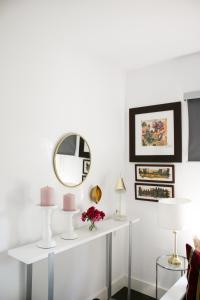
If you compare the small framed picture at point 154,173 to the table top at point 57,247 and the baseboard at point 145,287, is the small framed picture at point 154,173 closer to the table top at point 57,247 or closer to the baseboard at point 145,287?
the table top at point 57,247

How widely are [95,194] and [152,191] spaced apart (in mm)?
646

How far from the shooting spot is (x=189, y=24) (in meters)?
1.89

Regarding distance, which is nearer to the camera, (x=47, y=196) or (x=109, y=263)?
(x=47, y=196)

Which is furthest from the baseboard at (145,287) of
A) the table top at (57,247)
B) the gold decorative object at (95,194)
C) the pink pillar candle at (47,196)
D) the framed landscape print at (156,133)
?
the pink pillar candle at (47,196)

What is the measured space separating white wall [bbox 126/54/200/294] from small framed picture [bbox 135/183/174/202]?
0.20 ft

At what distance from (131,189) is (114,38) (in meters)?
1.57

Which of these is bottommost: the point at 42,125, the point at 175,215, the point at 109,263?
the point at 109,263

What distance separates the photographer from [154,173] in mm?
2699

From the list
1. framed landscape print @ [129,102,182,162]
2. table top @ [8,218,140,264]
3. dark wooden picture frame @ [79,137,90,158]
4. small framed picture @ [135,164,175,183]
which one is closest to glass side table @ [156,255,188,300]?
table top @ [8,218,140,264]

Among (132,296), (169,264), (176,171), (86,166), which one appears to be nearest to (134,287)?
(132,296)

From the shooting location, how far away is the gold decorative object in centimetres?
245

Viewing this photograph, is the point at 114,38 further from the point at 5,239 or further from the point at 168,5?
the point at 5,239

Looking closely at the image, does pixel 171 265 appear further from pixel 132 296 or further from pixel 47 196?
pixel 47 196

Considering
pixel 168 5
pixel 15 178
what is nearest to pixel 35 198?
pixel 15 178
